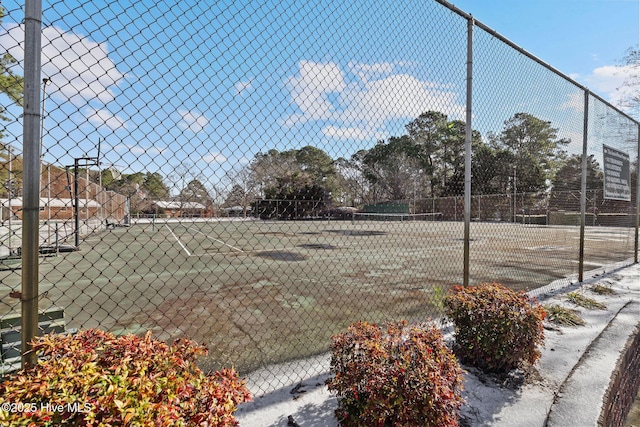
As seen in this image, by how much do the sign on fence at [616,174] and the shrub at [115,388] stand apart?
7680 millimetres

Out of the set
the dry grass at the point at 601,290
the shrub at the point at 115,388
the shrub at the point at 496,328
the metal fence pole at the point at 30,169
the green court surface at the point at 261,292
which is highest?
the metal fence pole at the point at 30,169

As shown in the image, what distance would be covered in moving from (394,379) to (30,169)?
1.81 m

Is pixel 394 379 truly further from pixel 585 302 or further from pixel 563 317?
pixel 585 302

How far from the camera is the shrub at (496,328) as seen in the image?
2.20m

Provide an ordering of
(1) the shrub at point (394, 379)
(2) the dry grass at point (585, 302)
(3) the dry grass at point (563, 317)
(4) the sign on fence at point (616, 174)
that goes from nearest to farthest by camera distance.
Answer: (1) the shrub at point (394, 379), (3) the dry grass at point (563, 317), (2) the dry grass at point (585, 302), (4) the sign on fence at point (616, 174)

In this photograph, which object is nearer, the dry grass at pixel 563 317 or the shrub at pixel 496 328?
the shrub at pixel 496 328

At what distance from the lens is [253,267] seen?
7582 millimetres

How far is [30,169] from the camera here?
4.09 feet

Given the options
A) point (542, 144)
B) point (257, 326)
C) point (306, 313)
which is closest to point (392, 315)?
Result: point (306, 313)

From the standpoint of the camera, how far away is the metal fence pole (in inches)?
48.1

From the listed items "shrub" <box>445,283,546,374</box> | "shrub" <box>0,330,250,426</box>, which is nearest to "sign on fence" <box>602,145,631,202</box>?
"shrub" <box>445,283,546,374</box>

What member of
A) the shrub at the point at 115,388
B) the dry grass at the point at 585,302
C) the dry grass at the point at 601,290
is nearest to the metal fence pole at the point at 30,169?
the shrub at the point at 115,388

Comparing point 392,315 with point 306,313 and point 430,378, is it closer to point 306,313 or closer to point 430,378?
point 306,313

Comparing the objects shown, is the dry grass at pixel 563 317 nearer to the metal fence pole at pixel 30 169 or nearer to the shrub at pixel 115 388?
the shrub at pixel 115 388
